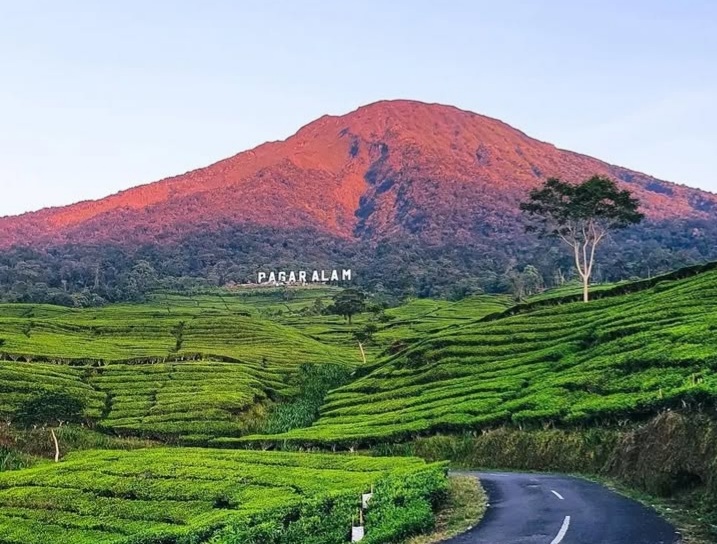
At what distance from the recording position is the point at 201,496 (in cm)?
3164

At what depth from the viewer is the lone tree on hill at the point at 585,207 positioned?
8200 centimetres

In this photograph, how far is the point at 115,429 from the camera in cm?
6400

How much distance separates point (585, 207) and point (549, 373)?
36.1 meters

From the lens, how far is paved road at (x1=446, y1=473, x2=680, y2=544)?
62.8 feet

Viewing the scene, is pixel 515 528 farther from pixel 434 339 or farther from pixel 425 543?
pixel 434 339

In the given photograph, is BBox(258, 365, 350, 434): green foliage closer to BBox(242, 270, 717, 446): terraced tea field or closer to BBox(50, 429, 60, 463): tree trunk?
BBox(242, 270, 717, 446): terraced tea field

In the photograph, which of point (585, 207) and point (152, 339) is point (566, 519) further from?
point (152, 339)

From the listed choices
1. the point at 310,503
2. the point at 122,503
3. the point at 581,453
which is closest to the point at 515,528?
the point at 310,503

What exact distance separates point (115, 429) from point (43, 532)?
34382mm

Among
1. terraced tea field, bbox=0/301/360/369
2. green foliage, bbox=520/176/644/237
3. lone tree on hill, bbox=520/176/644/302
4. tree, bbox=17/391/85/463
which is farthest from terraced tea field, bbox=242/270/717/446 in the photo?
terraced tea field, bbox=0/301/360/369

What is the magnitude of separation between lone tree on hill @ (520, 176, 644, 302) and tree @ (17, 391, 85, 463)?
47.4 meters

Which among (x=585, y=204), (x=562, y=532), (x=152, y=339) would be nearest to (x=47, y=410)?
(x=152, y=339)

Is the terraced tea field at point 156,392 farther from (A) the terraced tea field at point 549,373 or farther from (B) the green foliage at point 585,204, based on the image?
(B) the green foliage at point 585,204

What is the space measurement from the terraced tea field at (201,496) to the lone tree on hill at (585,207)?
51.2 m
